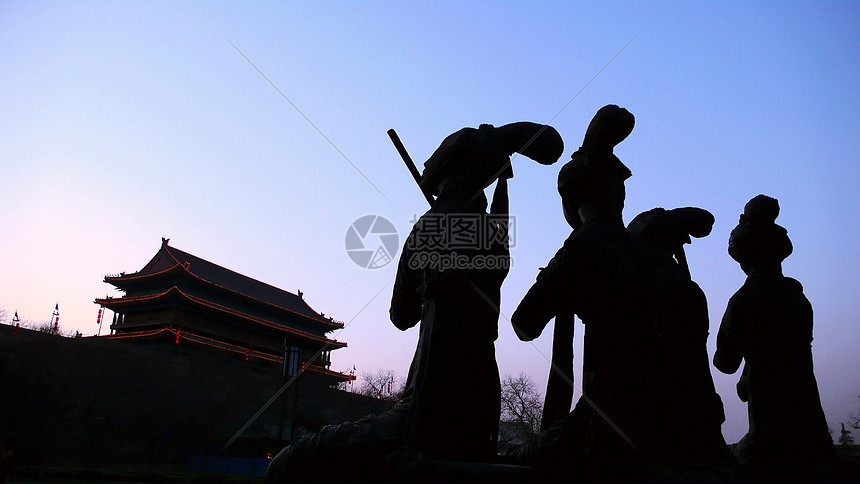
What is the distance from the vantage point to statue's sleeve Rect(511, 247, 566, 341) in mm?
2932

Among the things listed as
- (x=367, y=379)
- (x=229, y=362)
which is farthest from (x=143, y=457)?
(x=367, y=379)

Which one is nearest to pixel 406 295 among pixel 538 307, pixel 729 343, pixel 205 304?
pixel 538 307

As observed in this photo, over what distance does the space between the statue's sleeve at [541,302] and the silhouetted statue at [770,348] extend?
4.14 feet

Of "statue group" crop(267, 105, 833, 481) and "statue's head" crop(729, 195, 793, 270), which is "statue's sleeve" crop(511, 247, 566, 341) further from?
"statue's head" crop(729, 195, 793, 270)

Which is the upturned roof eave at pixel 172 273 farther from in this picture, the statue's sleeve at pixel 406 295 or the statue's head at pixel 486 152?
the statue's head at pixel 486 152

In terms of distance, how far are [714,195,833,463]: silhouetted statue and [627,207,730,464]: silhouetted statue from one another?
0.23 meters

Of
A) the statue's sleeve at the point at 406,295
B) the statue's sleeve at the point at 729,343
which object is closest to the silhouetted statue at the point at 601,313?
the statue's sleeve at the point at 406,295

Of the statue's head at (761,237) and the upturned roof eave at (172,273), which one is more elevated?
the upturned roof eave at (172,273)

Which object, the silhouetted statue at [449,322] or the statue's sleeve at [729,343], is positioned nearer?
the silhouetted statue at [449,322]

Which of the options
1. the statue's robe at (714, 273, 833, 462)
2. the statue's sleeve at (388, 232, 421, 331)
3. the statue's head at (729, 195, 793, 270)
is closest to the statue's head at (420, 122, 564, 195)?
the statue's sleeve at (388, 232, 421, 331)

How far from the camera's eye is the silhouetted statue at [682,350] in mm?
2807

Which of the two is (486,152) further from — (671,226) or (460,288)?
(671,226)

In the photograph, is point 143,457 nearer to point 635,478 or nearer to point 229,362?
point 229,362

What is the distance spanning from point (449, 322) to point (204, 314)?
2312 cm
